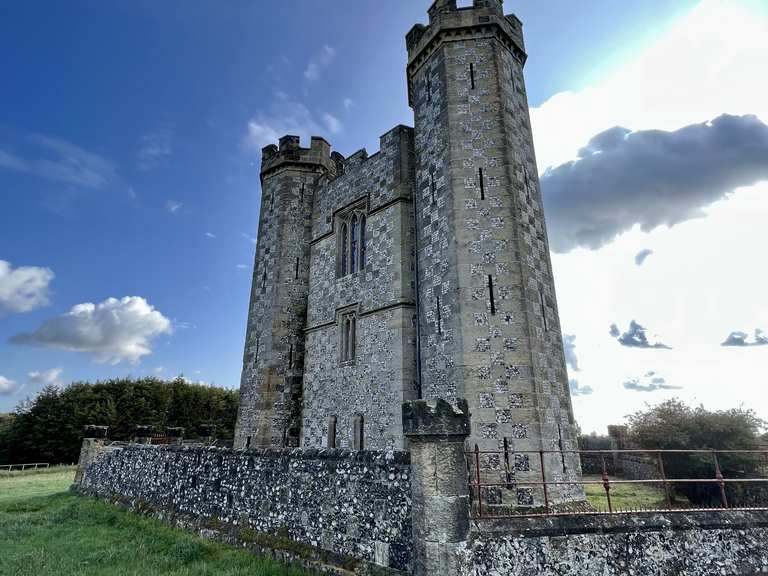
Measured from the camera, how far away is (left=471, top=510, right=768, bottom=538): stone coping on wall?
563 centimetres

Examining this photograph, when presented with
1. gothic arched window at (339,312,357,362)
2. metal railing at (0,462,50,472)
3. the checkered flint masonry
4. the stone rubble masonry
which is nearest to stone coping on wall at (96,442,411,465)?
the checkered flint masonry

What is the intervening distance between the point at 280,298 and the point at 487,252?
33.9ft

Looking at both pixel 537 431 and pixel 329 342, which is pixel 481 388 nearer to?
pixel 537 431

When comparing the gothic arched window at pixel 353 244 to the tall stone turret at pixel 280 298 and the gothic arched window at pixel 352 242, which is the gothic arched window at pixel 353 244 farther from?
the tall stone turret at pixel 280 298

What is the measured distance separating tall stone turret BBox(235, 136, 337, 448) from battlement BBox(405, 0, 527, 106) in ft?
26.2

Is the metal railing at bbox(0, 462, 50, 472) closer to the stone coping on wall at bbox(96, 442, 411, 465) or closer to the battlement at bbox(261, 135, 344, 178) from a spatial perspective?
the battlement at bbox(261, 135, 344, 178)

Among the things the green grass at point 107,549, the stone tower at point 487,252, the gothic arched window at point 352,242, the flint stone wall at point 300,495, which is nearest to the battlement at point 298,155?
the gothic arched window at point 352,242

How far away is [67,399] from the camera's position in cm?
3869

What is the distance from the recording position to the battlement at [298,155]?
21.2m

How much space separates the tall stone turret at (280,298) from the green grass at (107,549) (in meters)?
5.89

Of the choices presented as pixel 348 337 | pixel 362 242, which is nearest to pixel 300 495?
pixel 348 337

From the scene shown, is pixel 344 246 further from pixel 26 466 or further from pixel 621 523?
pixel 26 466

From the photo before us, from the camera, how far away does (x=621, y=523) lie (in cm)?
602

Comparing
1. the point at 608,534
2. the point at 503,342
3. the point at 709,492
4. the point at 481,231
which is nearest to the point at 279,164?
the point at 481,231
